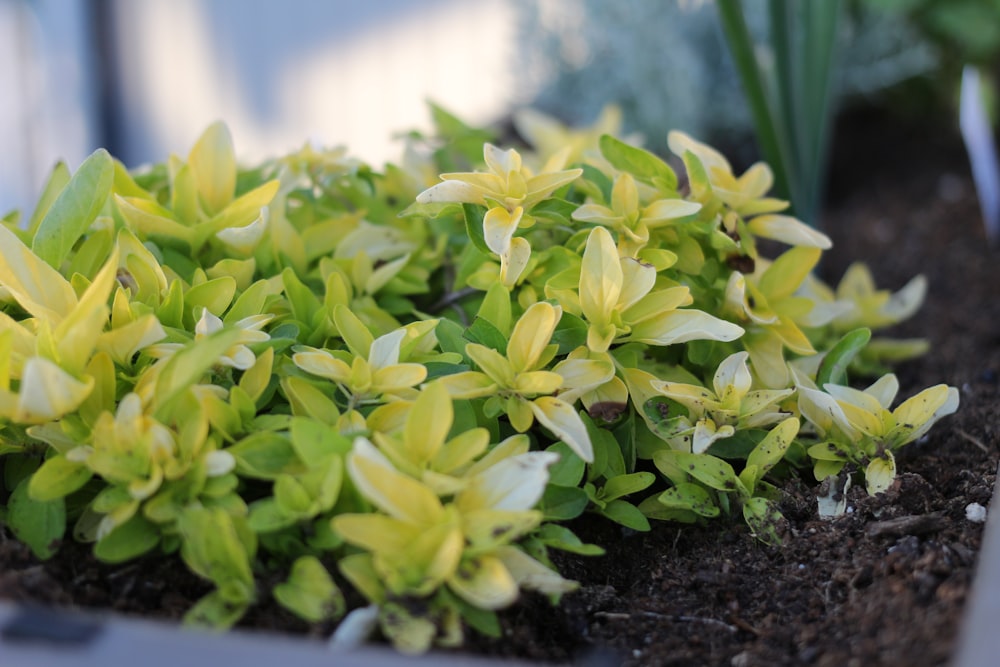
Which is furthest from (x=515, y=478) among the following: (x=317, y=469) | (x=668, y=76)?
(x=668, y=76)

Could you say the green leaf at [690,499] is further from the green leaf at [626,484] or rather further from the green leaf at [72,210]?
the green leaf at [72,210]

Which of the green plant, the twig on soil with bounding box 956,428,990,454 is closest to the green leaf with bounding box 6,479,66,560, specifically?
the twig on soil with bounding box 956,428,990,454

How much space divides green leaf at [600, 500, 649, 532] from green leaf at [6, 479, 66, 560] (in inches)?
14.1

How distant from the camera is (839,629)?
55 cm

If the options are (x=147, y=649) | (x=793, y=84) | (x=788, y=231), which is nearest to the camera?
(x=147, y=649)

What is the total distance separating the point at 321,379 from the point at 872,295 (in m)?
0.62

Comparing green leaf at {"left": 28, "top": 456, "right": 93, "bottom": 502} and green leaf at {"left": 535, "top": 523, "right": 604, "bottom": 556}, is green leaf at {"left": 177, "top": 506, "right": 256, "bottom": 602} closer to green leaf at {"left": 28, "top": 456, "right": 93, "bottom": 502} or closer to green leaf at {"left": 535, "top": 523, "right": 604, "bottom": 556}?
green leaf at {"left": 28, "top": 456, "right": 93, "bottom": 502}

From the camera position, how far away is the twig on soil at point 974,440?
0.74m

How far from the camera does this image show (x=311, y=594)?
52 centimetres

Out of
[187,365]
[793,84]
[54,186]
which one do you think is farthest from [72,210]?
[793,84]

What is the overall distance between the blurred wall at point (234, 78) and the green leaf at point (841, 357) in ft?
6.04

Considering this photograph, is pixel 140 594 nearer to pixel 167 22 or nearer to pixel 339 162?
A: pixel 339 162

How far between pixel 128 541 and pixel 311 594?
123 mm

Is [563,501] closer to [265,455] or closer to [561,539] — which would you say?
[561,539]
